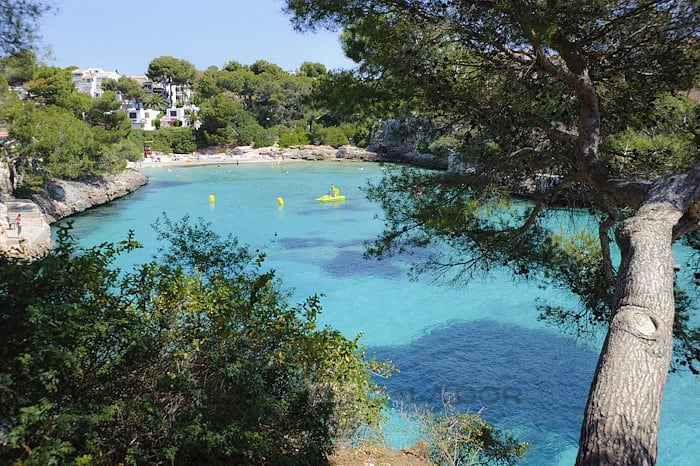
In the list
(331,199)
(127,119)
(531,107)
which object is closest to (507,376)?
(531,107)

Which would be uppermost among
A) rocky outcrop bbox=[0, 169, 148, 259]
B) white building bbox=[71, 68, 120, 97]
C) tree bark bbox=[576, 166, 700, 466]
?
white building bbox=[71, 68, 120, 97]

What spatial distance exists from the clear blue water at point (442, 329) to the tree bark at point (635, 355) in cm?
286

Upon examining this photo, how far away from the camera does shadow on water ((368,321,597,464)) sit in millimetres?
6344

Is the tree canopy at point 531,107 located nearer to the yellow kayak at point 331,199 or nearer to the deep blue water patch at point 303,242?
the deep blue water patch at point 303,242

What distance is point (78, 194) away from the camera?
1933 cm

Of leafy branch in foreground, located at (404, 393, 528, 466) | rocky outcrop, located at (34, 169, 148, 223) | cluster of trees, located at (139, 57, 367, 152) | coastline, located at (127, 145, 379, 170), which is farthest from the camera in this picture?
cluster of trees, located at (139, 57, 367, 152)

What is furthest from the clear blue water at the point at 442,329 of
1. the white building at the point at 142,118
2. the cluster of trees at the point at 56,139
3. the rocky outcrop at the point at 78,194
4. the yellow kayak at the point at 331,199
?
the white building at the point at 142,118

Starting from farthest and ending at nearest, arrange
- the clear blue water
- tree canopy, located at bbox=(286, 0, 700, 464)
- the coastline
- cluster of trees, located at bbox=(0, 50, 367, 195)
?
1. the coastline
2. cluster of trees, located at bbox=(0, 50, 367, 195)
3. the clear blue water
4. tree canopy, located at bbox=(286, 0, 700, 464)

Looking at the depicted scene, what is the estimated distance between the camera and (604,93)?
15.3 feet

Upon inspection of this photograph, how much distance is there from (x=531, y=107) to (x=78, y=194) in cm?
1872

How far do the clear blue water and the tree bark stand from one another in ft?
9.37

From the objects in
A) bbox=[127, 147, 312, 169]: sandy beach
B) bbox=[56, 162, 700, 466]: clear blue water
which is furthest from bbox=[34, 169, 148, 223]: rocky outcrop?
bbox=[127, 147, 312, 169]: sandy beach

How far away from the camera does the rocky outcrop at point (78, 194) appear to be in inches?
693

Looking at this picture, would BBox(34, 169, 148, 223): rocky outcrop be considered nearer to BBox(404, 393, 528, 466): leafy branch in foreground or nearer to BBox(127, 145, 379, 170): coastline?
BBox(127, 145, 379, 170): coastline
